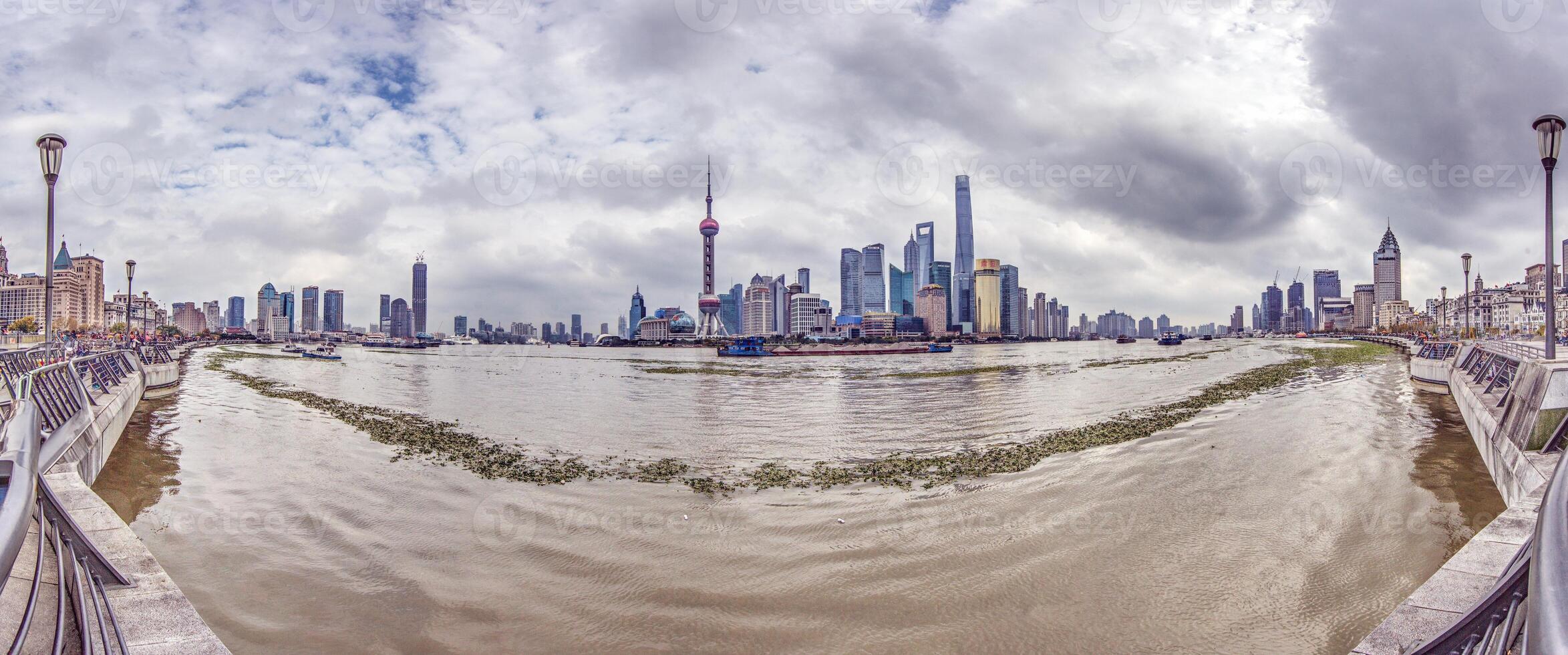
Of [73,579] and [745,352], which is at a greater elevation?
[73,579]

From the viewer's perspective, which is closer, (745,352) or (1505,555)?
(1505,555)

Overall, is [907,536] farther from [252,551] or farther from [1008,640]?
[252,551]

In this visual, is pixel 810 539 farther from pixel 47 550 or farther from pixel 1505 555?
pixel 47 550

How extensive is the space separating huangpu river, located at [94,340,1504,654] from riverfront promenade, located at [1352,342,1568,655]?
1.02 metres

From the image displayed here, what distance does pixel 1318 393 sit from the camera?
1196 inches

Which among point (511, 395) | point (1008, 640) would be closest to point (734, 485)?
point (1008, 640)

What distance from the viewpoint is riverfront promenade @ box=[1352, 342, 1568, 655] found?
3.53m

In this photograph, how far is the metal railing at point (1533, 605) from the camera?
2.47 metres

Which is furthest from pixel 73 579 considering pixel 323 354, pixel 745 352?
pixel 745 352

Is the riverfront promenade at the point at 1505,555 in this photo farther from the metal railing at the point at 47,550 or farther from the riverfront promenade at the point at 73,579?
the riverfront promenade at the point at 73,579

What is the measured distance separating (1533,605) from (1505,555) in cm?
518

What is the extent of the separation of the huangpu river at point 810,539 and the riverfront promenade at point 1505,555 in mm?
1021

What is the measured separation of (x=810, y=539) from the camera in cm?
984

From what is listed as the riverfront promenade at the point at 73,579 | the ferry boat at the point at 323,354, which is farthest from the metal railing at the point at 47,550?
the ferry boat at the point at 323,354
